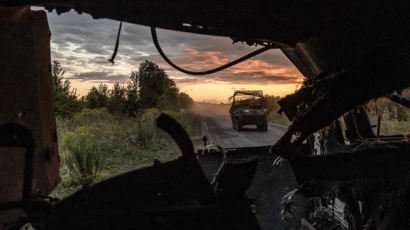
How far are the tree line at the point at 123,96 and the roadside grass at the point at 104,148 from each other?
1.05m

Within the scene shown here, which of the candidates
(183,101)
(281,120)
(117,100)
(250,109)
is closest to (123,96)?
(117,100)

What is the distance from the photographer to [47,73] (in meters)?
1.54

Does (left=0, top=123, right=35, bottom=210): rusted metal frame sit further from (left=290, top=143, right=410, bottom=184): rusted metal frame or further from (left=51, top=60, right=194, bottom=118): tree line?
(left=51, top=60, right=194, bottom=118): tree line

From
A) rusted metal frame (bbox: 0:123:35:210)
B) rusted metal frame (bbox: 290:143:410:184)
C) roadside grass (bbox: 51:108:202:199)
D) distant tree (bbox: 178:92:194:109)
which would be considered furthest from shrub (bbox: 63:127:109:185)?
distant tree (bbox: 178:92:194:109)

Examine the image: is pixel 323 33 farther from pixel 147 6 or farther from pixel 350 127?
pixel 350 127

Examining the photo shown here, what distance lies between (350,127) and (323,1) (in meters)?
1.87

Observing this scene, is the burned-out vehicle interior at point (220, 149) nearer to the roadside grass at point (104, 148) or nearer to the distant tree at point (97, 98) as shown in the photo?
the roadside grass at point (104, 148)

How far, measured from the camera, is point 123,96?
21.3m

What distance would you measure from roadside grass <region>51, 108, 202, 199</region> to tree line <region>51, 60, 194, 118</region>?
41.3 inches

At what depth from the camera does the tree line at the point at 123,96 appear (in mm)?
19206

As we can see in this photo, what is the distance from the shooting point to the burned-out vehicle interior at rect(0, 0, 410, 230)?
949 mm

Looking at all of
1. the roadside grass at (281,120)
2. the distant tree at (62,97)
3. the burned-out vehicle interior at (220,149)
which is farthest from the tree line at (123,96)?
the burned-out vehicle interior at (220,149)

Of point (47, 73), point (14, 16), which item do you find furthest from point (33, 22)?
point (47, 73)

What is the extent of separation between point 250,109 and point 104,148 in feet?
41.1
